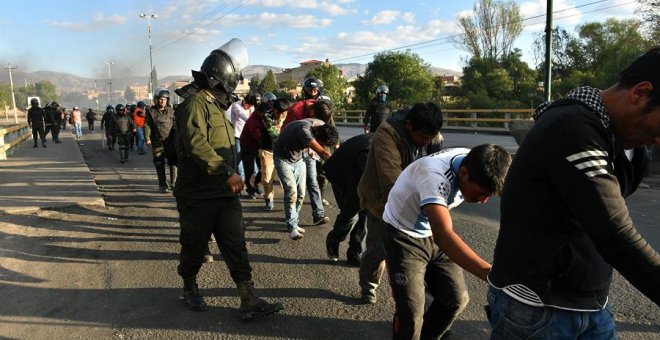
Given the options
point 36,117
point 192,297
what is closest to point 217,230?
point 192,297

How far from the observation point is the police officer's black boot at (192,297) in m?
3.63

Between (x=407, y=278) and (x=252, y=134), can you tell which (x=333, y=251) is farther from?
(x=252, y=134)

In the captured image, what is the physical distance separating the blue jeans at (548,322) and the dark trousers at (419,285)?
34.6 inches

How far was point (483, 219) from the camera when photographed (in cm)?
615

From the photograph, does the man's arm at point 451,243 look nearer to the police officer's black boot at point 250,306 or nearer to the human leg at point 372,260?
the human leg at point 372,260

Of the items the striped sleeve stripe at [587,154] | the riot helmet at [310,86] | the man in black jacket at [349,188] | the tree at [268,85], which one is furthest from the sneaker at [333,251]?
the tree at [268,85]

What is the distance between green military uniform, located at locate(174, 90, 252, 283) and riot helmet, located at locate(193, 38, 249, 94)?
0.38 feet

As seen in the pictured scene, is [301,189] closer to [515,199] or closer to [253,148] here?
[253,148]

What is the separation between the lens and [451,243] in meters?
2.06

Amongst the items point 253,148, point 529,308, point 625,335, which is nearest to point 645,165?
point 529,308

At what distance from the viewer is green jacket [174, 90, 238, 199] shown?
335 centimetres

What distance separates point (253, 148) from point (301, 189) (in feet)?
4.54

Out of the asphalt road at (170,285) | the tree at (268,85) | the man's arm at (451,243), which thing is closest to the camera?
the man's arm at (451,243)

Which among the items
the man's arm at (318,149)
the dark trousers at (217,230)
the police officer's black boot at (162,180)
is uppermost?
the man's arm at (318,149)
